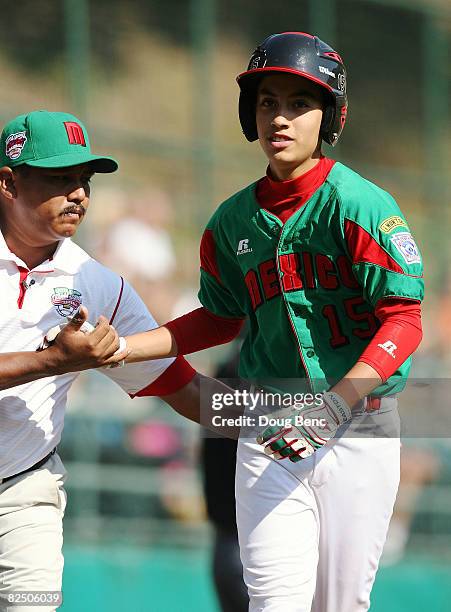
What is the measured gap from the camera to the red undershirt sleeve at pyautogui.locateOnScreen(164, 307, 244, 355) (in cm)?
480

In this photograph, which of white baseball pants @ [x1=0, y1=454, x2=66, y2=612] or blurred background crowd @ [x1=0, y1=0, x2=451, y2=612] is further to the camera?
blurred background crowd @ [x1=0, y1=0, x2=451, y2=612]

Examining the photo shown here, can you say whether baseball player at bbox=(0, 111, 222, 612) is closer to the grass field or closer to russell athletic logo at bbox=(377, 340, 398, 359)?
russell athletic logo at bbox=(377, 340, 398, 359)

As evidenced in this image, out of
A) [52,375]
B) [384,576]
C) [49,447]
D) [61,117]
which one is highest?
[61,117]

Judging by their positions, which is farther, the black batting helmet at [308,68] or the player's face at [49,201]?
the player's face at [49,201]

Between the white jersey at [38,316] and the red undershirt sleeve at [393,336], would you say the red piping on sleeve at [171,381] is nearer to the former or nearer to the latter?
the white jersey at [38,316]

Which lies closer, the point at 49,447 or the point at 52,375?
the point at 52,375

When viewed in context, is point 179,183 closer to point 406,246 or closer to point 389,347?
point 406,246

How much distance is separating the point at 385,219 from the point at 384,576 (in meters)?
5.84

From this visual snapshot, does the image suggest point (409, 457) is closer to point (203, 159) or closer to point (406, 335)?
point (203, 159)

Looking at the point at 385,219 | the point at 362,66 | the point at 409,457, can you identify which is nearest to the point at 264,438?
the point at 385,219

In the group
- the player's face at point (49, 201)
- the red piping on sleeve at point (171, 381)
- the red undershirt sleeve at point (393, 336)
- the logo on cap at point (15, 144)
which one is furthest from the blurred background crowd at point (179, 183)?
the red undershirt sleeve at point (393, 336)

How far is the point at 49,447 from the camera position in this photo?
470cm

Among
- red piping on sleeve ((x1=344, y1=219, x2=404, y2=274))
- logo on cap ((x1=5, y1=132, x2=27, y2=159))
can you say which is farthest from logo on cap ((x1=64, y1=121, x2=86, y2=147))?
red piping on sleeve ((x1=344, y1=219, x2=404, y2=274))

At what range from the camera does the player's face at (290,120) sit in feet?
14.2
